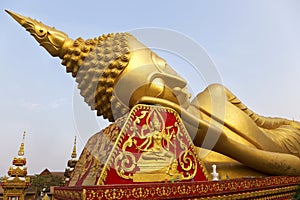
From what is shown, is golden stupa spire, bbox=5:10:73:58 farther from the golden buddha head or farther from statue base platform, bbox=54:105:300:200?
statue base platform, bbox=54:105:300:200

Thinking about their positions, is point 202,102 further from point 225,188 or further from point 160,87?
point 225,188

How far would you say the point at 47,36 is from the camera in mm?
4422

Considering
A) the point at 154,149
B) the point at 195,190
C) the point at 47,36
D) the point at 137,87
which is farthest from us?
the point at 47,36

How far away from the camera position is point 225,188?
3619mm

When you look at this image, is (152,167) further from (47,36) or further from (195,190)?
(47,36)

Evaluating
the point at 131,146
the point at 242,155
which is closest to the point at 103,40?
the point at 131,146

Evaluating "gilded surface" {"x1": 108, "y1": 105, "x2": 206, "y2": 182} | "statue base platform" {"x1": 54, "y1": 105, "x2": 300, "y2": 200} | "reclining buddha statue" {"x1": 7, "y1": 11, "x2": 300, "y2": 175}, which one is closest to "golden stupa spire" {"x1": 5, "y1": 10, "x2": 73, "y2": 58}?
"reclining buddha statue" {"x1": 7, "y1": 11, "x2": 300, "y2": 175}

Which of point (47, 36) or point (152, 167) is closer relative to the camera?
point (152, 167)

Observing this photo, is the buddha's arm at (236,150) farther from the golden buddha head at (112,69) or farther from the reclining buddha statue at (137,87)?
the golden buddha head at (112,69)

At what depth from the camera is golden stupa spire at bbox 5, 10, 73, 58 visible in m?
4.39

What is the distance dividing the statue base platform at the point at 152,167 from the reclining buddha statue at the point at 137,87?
32 cm

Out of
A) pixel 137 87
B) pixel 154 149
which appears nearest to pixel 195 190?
pixel 154 149

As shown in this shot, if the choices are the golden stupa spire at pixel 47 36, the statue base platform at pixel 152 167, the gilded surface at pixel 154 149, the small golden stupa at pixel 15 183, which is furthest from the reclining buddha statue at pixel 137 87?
the small golden stupa at pixel 15 183

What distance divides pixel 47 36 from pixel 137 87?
1703mm
